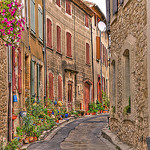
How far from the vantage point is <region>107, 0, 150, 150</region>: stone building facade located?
Answer: 285 inches

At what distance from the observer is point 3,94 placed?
8594mm

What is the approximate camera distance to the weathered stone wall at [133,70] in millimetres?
7316

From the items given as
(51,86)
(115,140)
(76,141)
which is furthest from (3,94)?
(51,86)

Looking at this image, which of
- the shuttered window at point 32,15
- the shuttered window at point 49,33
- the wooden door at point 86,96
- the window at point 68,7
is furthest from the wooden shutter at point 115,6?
the wooden door at point 86,96

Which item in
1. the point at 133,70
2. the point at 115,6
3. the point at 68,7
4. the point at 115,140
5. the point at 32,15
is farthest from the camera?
the point at 68,7

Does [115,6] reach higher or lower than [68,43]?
lower

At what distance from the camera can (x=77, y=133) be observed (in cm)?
1215

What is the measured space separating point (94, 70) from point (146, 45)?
1665 cm

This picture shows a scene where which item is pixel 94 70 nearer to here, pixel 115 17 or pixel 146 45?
pixel 115 17

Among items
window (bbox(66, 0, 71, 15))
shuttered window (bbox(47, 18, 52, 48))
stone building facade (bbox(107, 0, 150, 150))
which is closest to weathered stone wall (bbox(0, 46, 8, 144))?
stone building facade (bbox(107, 0, 150, 150))

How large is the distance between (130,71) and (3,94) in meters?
3.14

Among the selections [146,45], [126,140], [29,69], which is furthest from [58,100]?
[146,45]

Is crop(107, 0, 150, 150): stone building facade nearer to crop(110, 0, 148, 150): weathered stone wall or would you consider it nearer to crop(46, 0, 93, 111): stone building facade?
crop(110, 0, 148, 150): weathered stone wall

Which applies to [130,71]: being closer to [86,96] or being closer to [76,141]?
[76,141]
